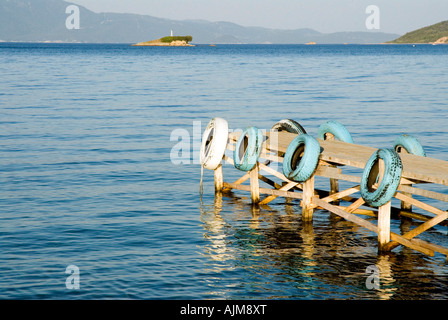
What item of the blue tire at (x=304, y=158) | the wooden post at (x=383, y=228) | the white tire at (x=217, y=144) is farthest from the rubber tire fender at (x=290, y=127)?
the wooden post at (x=383, y=228)

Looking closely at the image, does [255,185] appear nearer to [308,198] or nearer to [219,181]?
[219,181]

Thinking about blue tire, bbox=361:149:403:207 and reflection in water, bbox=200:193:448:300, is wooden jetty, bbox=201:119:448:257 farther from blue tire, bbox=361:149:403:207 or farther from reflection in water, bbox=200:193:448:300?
reflection in water, bbox=200:193:448:300

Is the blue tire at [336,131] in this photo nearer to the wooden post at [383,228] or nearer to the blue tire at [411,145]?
the blue tire at [411,145]

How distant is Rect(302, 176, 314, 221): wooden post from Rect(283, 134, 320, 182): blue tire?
452mm

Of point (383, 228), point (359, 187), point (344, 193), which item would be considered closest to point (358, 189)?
point (359, 187)

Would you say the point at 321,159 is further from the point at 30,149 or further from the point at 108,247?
the point at 30,149

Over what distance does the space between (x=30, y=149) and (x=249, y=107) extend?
19842 millimetres

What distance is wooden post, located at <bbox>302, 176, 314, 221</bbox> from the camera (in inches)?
635

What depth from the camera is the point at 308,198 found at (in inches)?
644

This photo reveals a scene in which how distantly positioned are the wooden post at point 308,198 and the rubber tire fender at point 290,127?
3.80m

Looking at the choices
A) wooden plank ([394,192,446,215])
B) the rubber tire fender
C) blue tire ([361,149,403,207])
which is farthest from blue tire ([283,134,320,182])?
the rubber tire fender

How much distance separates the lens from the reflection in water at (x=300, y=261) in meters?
12.1

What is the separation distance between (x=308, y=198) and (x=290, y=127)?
4171 mm

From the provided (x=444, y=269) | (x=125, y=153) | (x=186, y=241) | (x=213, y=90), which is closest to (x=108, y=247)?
(x=186, y=241)
